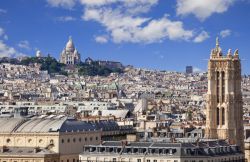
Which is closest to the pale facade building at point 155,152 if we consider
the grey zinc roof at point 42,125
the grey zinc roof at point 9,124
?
the grey zinc roof at point 42,125

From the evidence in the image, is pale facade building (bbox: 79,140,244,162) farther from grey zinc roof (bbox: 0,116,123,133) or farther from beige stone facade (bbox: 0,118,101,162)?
grey zinc roof (bbox: 0,116,123,133)

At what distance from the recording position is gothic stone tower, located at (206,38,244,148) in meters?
100

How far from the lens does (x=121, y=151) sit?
255ft

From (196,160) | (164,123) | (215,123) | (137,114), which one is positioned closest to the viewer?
(196,160)

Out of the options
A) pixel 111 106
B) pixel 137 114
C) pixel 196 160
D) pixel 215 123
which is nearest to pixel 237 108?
pixel 215 123

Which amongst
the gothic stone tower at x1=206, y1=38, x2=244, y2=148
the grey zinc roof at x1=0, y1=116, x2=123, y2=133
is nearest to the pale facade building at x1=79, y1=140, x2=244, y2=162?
the grey zinc roof at x1=0, y1=116, x2=123, y2=133

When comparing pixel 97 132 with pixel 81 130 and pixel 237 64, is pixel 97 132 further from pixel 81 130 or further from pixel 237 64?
pixel 237 64

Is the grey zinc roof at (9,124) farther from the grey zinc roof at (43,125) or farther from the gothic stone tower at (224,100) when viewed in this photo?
the gothic stone tower at (224,100)

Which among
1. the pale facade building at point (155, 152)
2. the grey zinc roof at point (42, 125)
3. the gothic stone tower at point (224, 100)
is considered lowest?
the pale facade building at point (155, 152)

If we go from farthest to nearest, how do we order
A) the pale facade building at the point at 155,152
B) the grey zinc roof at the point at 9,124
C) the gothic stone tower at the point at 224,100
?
the gothic stone tower at the point at 224,100
the grey zinc roof at the point at 9,124
the pale facade building at the point at 155,152

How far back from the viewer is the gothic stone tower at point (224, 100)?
328 feet

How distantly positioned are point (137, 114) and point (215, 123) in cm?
4671

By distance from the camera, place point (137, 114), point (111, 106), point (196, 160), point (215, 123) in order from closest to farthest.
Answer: point (196, 160), point (215, 123), point (137, 114), point (111, 106)

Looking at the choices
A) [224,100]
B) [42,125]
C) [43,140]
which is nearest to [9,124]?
[42,125]
